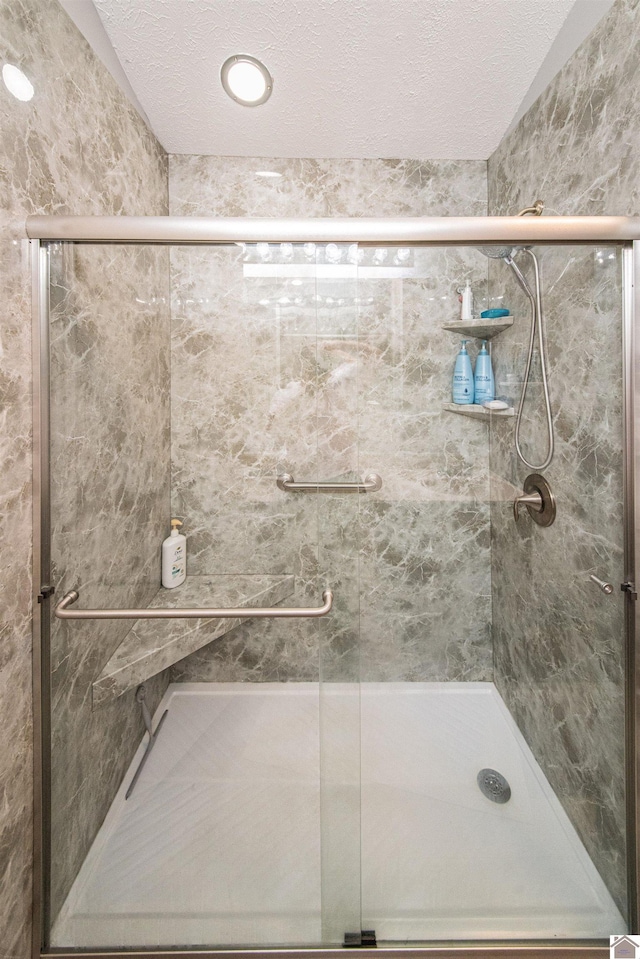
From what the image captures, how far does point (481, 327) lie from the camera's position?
97 centimetres

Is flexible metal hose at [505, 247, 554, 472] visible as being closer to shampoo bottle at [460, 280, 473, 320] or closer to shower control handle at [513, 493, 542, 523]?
shower control handle at [513, 493, 542, 523]

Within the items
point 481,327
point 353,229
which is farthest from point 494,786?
point 353,229

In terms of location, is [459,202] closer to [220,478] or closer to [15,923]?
[220,478]

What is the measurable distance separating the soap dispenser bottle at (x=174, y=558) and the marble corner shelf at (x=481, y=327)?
34.9 inches

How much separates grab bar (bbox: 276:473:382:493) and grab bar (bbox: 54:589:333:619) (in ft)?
0.84

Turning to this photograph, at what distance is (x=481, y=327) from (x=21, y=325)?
1099mm

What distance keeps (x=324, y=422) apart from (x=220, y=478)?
312 mm

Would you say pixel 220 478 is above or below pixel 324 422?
below

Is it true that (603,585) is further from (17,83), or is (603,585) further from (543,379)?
(17,83)

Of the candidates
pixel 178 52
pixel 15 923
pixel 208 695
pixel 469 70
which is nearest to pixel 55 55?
pixel 178 52

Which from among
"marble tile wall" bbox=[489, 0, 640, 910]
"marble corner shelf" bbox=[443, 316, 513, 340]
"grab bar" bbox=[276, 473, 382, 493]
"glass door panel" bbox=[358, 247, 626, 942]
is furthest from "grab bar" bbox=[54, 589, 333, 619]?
"marble corner shelf" bbox=[443, 316, 513, 340]

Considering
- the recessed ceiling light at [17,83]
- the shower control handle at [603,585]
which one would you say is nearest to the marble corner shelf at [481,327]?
the shower control handle at [603,585]

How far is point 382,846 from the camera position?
97 centimetres

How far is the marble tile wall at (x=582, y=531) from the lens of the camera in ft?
3.20
